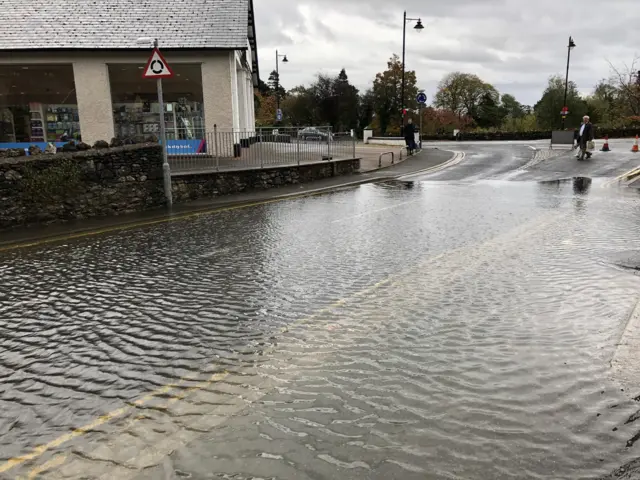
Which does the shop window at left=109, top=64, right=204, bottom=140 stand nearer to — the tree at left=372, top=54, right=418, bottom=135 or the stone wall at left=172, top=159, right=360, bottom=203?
the stone wall at left=172, top=159, right=360, bottom=203

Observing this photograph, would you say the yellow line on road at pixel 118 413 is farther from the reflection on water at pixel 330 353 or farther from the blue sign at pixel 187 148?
the blue sign at pixel 187 148

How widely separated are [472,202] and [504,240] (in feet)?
15.6

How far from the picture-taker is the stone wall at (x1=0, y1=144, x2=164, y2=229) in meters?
11.6

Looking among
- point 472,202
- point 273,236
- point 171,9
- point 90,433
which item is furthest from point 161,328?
point 171,9

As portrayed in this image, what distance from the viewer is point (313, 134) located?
20016mm

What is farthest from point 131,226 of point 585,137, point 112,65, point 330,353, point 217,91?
point 585,137

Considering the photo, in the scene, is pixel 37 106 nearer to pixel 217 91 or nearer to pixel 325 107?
pixel 217 91

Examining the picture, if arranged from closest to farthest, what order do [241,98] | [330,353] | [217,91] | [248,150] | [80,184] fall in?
1. [330,353]
2. [80,184]
3. [248,150]
4. [217,91]
5. [241,98]

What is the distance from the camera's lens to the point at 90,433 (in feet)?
11.3

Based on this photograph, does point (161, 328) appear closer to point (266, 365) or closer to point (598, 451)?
point (266, 365)

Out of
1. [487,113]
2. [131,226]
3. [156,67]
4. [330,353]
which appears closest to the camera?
[330,353]

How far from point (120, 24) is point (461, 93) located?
238ft

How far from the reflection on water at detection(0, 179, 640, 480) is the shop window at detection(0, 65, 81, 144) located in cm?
1671

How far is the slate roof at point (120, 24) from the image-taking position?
20.9 m
